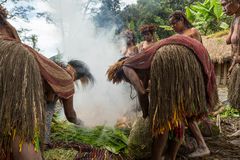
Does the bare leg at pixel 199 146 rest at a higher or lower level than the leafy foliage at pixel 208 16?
lower

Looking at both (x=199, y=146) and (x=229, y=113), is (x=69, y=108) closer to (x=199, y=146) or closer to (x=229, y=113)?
(x=199, y=146)

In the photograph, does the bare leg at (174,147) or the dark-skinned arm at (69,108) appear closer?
the dark-skinned arm at (69,108)

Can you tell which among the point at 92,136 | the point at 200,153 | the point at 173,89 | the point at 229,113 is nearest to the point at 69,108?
the point at 92,136

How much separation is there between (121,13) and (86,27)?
840 centimetres

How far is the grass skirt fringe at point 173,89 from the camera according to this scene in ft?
10.3

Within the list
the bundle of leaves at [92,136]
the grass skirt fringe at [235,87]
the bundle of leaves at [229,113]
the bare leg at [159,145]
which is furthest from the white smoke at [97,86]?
the bundle of leaves at [229,113]

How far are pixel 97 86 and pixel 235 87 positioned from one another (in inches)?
89.0

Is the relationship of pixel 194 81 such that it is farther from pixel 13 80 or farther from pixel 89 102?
pixel 89 102

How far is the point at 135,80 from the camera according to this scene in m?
3.38

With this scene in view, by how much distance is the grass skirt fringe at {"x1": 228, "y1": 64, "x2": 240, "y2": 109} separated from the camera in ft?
17.2

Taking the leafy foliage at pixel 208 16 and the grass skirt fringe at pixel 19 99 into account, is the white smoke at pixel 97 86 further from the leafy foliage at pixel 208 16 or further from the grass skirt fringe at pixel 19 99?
the leafy foliage at pixel 208 16

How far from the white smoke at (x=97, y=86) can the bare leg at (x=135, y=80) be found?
3.67 ft

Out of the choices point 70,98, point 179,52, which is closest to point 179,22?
point 179,52

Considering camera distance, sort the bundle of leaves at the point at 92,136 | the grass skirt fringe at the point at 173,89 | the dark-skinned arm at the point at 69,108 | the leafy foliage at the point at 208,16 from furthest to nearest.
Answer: the leafy foliage at the point at 208,16, the bundle of leaves at the point at 92,136, the grass skirt fringe at the point at 173,89, the dark-skinned arm at the point at 69,108
